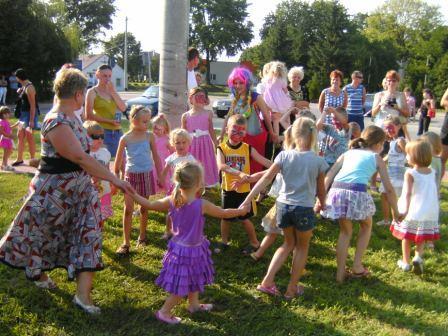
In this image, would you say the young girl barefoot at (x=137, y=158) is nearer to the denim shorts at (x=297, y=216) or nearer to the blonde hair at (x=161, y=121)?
the blonde hair at (x=161, y=121)

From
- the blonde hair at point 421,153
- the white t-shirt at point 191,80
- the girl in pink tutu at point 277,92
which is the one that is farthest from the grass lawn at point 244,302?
the white t-shirt at point 191,80

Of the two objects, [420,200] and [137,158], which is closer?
[420,200]

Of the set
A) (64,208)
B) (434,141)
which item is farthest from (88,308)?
(434,141)

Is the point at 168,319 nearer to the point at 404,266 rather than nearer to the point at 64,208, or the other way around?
the point at 64,208

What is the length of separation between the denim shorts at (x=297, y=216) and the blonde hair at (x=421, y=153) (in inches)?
58.1

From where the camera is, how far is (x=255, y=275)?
4656 mm

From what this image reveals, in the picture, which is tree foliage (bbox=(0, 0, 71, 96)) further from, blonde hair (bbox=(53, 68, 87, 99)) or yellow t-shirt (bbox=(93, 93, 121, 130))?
blonde hair (bbox=(53, 68, 87, 99))

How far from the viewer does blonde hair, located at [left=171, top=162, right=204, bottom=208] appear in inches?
140

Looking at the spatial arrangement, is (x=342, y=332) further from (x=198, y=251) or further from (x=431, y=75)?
(x=431, y=75)

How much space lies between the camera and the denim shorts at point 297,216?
4016mm

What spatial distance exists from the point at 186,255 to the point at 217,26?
75376 millimetres

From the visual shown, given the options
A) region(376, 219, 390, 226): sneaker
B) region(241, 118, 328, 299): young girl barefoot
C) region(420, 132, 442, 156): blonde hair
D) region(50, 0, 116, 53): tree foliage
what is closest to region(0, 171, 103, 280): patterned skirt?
region(241, 118, 328, 299): young girl barefoot

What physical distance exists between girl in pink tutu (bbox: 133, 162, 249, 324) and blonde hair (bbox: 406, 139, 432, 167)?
7.35 feet

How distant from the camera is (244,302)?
410cm
